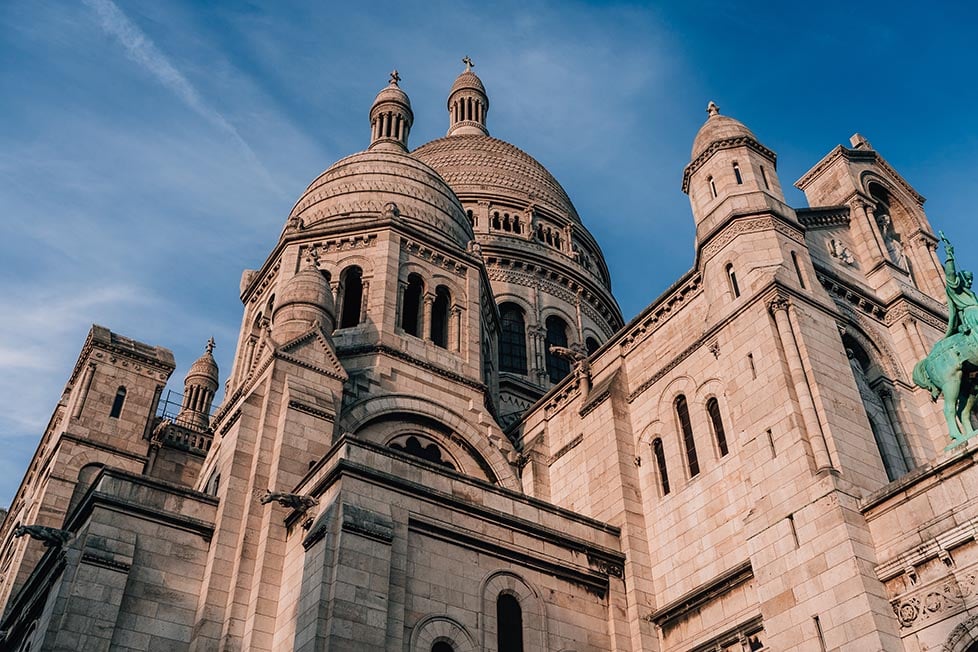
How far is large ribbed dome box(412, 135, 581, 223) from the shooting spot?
5044 cm

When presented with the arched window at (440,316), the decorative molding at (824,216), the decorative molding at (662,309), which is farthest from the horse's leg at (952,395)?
the arched window at (440,316)

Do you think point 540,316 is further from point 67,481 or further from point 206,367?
point 67,481

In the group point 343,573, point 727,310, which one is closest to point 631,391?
point 727,310

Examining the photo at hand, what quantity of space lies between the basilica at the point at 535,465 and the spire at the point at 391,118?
7273mm

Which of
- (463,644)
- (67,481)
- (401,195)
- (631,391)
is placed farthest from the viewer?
(401,195)

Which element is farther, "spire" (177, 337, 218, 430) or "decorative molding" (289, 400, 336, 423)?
"spire" (177, 337, 218, 430)

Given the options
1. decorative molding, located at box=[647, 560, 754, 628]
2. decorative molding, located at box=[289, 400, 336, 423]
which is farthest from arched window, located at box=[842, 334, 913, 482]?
decorative molding, located at box=[289, 400, 336, 423]

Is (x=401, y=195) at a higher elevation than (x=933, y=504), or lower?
higher

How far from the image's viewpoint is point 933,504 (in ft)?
56.5

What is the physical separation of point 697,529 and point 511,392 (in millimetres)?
18453

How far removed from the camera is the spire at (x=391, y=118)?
40.7m

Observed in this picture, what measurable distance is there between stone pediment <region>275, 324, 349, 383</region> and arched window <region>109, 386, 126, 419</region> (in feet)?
29.1

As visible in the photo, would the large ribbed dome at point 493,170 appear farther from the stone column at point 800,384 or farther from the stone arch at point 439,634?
the stone arch at point 439,634

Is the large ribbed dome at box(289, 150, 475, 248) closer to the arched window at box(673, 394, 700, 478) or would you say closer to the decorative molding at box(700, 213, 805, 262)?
the decorative molding at box(700, 213, 805, 262)
